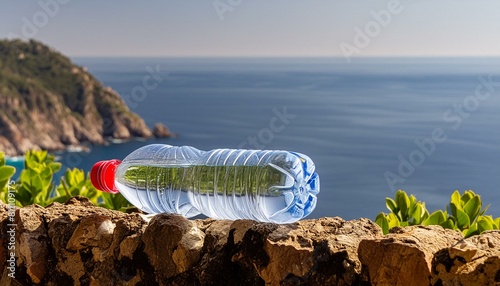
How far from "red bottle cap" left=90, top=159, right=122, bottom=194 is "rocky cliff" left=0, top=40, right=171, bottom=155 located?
38132 millimetres

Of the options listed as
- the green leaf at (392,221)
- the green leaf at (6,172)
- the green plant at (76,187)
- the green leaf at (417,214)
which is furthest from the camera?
the green plant at (76,187)

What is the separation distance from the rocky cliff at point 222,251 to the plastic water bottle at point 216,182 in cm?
7

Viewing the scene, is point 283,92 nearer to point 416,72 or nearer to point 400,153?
point 416,72

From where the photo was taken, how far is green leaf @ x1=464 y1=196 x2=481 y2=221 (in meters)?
2.01

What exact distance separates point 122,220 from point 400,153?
1999cm

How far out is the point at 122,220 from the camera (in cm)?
174

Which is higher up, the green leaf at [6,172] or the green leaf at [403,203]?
the green leaf at [403,203]

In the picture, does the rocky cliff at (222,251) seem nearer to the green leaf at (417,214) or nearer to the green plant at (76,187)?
the green leaf at (417,214)

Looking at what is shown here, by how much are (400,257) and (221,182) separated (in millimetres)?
548

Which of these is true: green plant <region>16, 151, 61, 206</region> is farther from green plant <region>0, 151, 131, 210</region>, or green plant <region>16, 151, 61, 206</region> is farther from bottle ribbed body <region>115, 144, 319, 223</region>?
bottle ribbed body <region>115, 144, 319, 223</region>

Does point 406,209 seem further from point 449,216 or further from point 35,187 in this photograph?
point 35,187

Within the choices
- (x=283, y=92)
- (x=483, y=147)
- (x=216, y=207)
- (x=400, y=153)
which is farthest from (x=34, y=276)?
(x=283, y=92)

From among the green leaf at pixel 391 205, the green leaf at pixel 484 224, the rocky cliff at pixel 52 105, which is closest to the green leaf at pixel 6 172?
the green leaf at pixel 391 205

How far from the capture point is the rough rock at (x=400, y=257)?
52.4 inches
